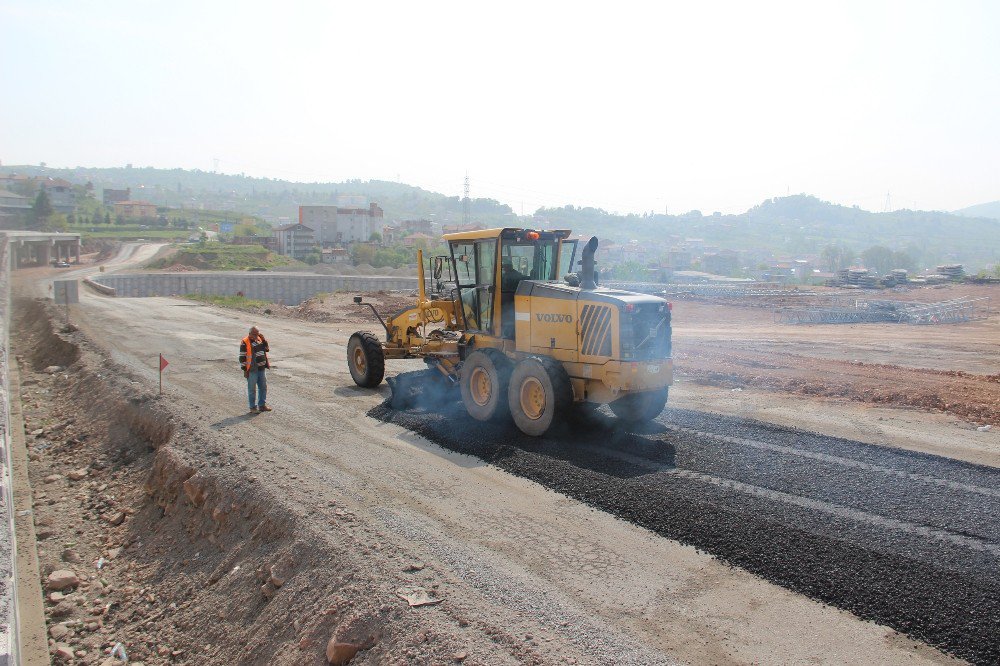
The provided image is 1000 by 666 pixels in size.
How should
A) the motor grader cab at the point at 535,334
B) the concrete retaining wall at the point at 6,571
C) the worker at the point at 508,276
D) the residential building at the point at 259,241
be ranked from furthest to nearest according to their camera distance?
1. the residential building at the point at 259,241
2. the worker at the point at 508,276
3. the motor grader cab at the point at 535,334
4. the concrete retaining wall at the point at 6,571

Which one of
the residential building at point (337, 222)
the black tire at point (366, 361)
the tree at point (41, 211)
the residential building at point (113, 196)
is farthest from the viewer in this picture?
the residential building at point (113, 196)

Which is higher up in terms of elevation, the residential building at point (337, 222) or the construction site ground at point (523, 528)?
the residential building at point (337, 222)

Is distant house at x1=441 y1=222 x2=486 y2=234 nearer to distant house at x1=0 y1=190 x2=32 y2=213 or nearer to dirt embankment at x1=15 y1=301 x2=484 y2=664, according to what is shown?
dirt embankment at x1=15 y1=301 x2=484 y2=664

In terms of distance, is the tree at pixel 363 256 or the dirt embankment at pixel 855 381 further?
the tree at pixel 363 256

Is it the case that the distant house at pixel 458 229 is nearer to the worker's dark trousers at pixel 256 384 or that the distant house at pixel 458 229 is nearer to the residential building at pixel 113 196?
the worker's dark trousers at pixel 256 384

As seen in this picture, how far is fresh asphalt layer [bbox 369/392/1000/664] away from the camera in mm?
5852

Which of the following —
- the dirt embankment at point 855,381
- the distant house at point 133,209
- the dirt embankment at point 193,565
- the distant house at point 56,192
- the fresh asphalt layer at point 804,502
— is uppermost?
the distant house at point 56,192

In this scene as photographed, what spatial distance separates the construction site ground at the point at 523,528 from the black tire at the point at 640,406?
1.20 feet

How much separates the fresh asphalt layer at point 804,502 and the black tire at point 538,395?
0.25m

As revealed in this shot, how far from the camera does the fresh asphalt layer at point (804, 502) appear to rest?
19.2ft

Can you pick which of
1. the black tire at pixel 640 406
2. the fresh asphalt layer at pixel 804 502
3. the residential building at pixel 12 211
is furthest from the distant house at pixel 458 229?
the residential building at pixel 12 211

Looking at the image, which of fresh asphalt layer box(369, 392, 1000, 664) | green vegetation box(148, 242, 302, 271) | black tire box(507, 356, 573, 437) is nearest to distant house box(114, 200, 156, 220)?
green vegetation box(148, 242, 302, 271)

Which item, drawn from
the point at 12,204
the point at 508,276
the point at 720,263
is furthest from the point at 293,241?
the point at 508,276

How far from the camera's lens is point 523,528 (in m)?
7.38
